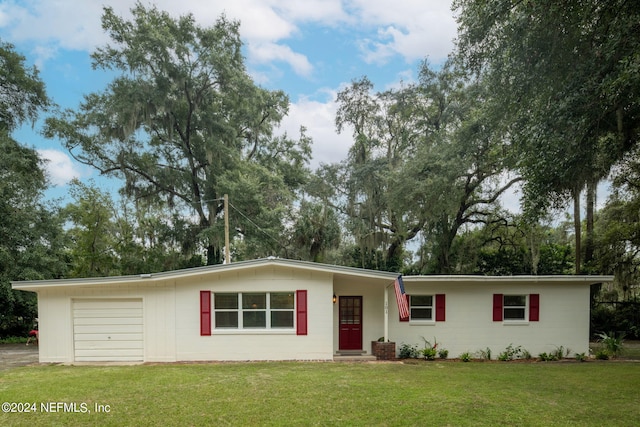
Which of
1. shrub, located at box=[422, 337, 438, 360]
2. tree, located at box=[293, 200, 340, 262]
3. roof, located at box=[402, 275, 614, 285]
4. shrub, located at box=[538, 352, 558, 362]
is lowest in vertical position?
shrub, located at box=[538, 352, 558, 362]

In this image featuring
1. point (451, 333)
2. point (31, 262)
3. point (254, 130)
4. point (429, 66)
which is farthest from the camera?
point (254, 130)

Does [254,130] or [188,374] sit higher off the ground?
[254,130]

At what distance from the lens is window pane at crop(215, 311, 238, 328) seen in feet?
34.7

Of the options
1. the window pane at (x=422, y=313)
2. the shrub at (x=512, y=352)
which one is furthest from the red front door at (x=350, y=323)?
the shrub at (x=512, y=352)

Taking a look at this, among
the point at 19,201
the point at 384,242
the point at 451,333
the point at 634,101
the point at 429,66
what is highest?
the point at 429,66

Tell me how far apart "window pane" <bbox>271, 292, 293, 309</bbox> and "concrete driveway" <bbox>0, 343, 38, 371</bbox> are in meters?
6.58

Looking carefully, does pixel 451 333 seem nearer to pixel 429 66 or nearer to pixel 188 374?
pixel 188 374

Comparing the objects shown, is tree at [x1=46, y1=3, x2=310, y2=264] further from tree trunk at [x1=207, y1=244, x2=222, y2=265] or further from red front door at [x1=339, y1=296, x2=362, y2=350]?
red front door at [x1=339, y1=296, x2=362, y2=350]

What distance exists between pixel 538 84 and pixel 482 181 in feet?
24.7

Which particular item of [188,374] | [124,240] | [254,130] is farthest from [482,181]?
[124,240]

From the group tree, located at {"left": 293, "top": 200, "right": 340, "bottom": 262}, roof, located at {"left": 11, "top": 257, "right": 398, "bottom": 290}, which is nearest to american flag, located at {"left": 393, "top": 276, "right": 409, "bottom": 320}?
roof, located at {"left": 11, "top": 257, "right": 398, "bottom": 290}

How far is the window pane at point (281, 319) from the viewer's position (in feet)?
34.8

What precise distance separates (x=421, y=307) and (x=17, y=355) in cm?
1240

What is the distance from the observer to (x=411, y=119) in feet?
59.1
